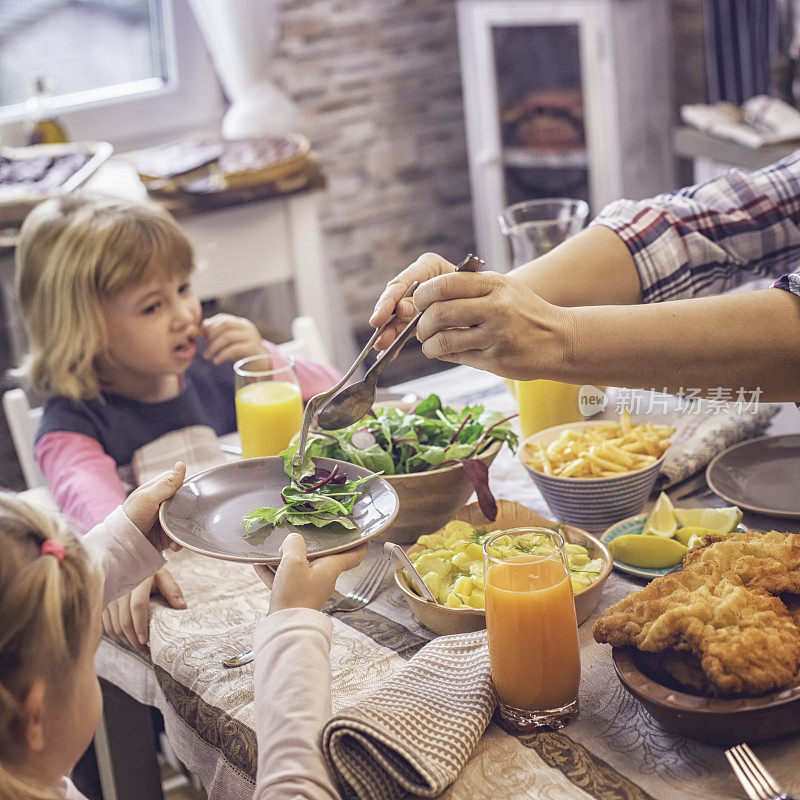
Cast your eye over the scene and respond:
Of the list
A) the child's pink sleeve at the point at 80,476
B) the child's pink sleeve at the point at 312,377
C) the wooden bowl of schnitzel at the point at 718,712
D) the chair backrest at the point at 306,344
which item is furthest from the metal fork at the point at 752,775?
the chair backrest at the point at 306,344

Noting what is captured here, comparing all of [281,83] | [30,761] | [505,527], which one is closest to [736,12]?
[281,83]

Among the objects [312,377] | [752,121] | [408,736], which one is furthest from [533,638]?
[752,121]

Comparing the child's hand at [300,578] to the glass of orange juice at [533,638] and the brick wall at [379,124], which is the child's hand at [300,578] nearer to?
the glass of orange juice at [533,638]

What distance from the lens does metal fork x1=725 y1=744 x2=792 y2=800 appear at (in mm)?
785

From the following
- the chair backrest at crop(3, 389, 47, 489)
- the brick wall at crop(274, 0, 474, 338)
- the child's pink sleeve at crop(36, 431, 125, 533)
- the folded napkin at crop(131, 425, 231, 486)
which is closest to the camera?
the child's pink sleeve at crop(36, 431, 125, 533)

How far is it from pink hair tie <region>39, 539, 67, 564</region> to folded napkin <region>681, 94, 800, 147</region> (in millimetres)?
2408

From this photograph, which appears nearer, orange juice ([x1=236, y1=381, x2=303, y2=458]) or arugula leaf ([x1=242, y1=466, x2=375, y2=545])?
arugula leaf ([x1=242, y1=466, x2=375, y2=545])

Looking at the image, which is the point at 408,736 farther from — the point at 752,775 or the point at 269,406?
the point at 269,406

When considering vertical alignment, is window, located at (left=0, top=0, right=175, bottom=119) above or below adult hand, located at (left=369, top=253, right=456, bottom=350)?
above

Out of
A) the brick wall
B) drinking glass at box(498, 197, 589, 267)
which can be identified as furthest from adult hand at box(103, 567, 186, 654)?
the brick wall

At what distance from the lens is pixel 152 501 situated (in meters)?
1.17

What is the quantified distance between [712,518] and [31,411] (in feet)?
4.22

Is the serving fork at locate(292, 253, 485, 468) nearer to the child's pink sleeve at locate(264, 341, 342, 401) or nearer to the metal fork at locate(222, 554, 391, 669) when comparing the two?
the metal fork at locate(222, 554, 391, 669)

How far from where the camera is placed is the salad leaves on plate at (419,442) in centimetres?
125
